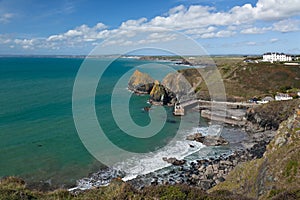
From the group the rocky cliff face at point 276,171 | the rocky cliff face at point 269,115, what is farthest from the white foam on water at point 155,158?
the rocky cliff face at point 269,115

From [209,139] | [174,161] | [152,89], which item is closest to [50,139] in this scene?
[174,161]

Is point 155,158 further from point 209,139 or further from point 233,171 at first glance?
point 233,171

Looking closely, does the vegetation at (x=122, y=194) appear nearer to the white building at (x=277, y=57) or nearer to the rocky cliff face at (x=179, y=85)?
the rocky cliff face at (x=179, y=85)

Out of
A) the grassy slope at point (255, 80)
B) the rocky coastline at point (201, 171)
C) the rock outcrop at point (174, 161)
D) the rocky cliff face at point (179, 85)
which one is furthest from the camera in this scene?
the rocky cliff face at point (179, 85)

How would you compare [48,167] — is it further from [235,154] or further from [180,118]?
[180,118]

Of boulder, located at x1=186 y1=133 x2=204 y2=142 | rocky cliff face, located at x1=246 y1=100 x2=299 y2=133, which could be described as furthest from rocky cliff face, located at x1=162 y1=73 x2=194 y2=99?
boulder, located at x1=186 y1=133 x2=204 y2=142

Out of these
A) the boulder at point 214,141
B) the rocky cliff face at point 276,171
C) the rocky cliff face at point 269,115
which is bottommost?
the boulder at point 214,141

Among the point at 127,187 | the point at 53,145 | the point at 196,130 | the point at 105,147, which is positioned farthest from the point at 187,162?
the point at 127,187

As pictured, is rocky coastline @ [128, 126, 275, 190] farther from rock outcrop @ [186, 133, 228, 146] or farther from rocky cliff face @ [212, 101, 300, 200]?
rocky cliff face @ [212, 101, 300, 200]

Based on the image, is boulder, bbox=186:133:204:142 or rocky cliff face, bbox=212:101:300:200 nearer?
rocky cliff face, bbox=212:101:300:200
